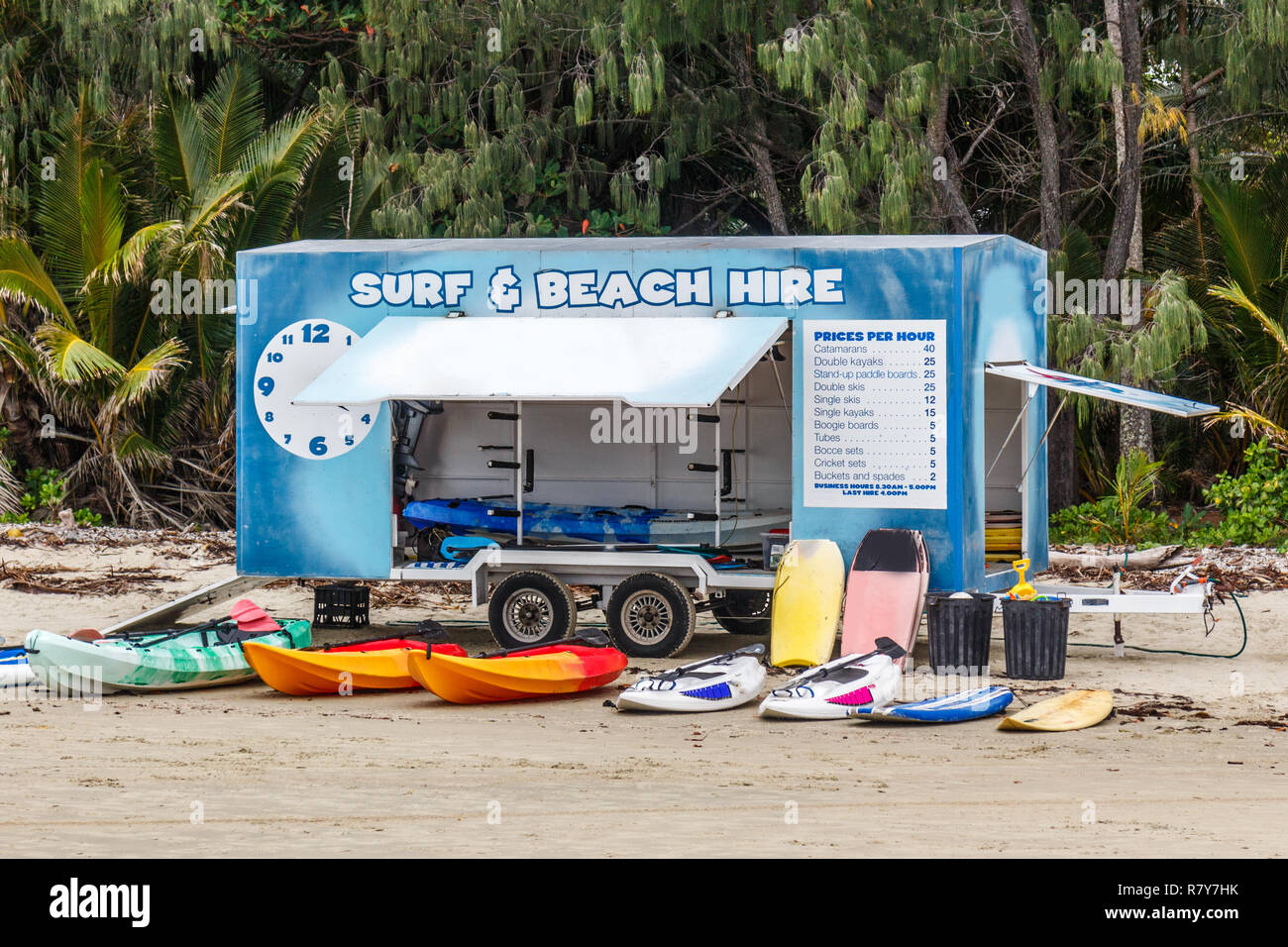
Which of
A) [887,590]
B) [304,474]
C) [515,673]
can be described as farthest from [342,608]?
[887,590]

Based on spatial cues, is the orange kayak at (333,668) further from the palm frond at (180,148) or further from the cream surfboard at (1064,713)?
the palm frond at (180,148)

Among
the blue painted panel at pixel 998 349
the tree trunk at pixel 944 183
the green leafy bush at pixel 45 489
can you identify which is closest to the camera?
the blue painted panel at pixel 998 349

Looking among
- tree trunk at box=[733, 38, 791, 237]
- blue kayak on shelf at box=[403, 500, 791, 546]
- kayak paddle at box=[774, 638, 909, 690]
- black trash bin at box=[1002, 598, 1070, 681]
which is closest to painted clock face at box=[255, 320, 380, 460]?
blue kayak on shelf at box=[403, 500, 791, 546]

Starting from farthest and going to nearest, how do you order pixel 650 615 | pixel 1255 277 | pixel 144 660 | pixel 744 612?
pixel 1255 277 < pixel 744 612 < pixel 650 615 < pixel 144 660

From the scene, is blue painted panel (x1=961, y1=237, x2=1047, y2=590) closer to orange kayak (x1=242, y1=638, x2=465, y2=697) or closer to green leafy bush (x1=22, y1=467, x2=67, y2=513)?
orange kayak (x1=242, y1=638, x2=465, y2=697)

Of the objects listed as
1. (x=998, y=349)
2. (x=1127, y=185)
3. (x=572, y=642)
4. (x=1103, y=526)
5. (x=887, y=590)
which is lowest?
(x=572, y=642)

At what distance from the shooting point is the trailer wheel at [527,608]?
1349 centimetres

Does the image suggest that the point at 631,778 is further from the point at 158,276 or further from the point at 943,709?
the point at 158,276

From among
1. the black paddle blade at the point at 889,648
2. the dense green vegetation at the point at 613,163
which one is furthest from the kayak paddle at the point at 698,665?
the dense green vegetation at the point at 613,163

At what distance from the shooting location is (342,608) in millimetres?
14898

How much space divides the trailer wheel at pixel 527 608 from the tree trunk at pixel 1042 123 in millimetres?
8936

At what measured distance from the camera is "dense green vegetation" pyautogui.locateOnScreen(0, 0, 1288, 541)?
1889cm

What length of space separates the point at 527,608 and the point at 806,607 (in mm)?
2306

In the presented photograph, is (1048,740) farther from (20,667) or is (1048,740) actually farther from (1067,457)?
(1067,457)
